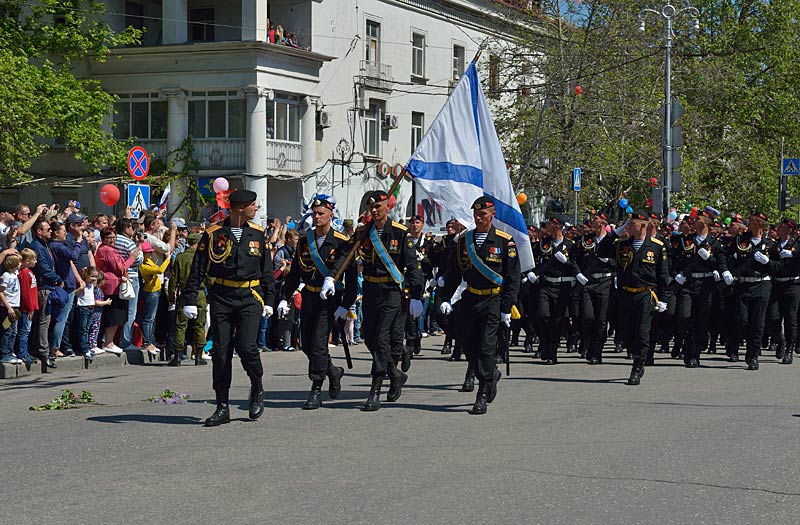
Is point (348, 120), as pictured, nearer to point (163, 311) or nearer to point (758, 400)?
point (163, 311)

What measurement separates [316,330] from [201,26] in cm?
3064

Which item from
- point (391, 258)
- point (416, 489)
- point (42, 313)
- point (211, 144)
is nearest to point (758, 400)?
point (391, 258)

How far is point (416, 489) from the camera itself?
24.8 feet

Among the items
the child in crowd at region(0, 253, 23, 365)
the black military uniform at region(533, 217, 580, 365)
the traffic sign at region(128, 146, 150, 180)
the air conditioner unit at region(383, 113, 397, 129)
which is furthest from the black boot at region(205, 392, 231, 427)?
the air conditioner unit at region(383, 113, 397, 129)

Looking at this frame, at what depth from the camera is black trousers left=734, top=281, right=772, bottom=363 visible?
16156 millimetres

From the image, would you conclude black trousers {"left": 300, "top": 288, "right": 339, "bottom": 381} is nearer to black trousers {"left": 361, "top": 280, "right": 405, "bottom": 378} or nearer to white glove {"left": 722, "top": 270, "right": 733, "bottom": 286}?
black trousers {"left": 361, "top": 280, "right": 405, "bottom": 378}

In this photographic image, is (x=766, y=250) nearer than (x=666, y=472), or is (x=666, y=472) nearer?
(x=666, y=472)

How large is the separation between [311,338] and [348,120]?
31242 millimetres

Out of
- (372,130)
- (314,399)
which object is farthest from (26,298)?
(372,130)

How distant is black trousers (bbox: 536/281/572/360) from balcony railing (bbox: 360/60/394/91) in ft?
86.3

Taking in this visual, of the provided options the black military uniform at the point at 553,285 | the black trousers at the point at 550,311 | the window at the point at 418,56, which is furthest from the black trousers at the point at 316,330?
the window at the point at 418,56

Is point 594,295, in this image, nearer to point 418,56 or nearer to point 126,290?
point 126,290

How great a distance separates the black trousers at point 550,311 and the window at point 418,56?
96.1 ft

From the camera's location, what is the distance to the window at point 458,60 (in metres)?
47.9
